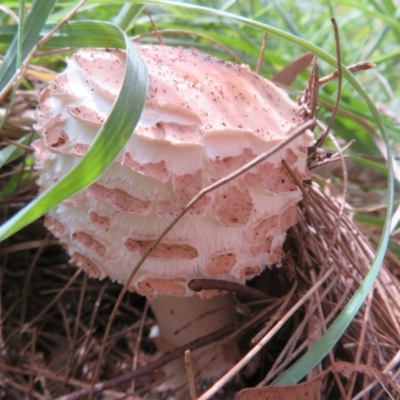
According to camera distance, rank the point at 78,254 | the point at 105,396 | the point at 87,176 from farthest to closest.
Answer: the point at 105,396 < the point at 78,254 < the point at 87,176

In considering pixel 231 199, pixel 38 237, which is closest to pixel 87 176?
pixel 231 199

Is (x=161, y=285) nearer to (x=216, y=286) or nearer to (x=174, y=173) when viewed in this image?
(x=216, y=286)

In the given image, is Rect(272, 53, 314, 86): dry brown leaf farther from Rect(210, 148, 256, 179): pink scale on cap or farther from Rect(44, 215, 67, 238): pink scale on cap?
Rect(44, 215, 67, 238): pink scale on cap

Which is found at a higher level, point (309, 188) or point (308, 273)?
point (309, 188)

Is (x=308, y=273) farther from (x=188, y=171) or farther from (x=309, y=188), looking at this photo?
(x=188, y=171)

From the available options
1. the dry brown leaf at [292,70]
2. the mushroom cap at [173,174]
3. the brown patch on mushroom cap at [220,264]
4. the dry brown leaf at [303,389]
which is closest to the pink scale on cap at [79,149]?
the mushroom cap at [173,174]

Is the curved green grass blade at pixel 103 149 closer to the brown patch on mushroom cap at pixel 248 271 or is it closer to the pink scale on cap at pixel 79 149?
the pink scale on cap at pixel 79 149

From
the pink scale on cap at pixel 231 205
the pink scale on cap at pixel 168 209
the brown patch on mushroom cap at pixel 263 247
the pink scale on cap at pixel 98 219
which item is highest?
the pink scale on cap at pixel 231 205
